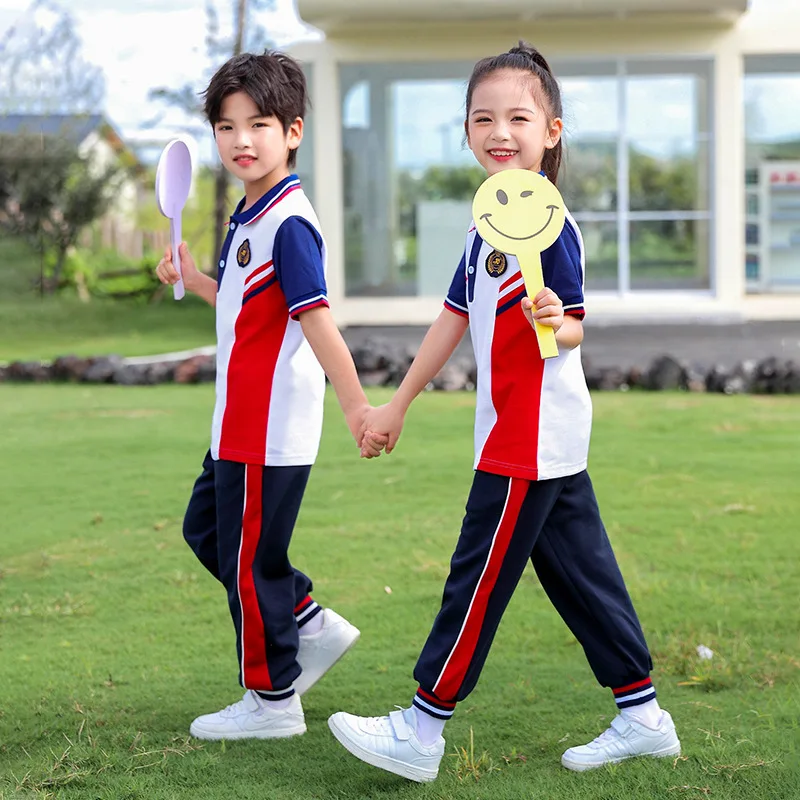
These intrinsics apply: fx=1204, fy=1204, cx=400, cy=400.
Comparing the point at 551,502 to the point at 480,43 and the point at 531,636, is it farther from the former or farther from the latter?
the point at 480,43

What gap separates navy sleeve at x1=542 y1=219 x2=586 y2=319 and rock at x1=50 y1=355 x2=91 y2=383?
8228mm

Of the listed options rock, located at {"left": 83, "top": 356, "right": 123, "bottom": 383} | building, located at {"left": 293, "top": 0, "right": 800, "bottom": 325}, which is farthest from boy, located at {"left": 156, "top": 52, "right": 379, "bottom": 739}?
building, located at {"left": 293, "top": 0, "right": 800, "bottom": 325}

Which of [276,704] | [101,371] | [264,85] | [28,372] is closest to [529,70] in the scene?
[264,85]

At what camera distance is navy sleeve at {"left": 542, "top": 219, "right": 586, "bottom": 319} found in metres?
2.43

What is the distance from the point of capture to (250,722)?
110 inches

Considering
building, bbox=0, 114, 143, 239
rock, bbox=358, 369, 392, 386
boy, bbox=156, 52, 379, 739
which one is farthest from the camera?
building, bbox=0, 114, 143, 239

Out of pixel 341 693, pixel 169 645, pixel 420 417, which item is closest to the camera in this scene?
pixel 341 693

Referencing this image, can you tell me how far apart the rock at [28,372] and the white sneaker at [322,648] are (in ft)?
25.5

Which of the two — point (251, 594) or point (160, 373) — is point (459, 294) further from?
point (160, 373)

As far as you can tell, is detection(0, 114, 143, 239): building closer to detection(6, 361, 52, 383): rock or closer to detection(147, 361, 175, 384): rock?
detection(6, 361, 52, 383): rock

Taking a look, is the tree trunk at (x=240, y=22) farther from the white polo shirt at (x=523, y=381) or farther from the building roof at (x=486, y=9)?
the white polo shirt at (x=523, y=381)

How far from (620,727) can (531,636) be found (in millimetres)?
992

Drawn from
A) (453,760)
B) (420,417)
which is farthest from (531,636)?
(420,417)

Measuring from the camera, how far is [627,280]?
14906mm
